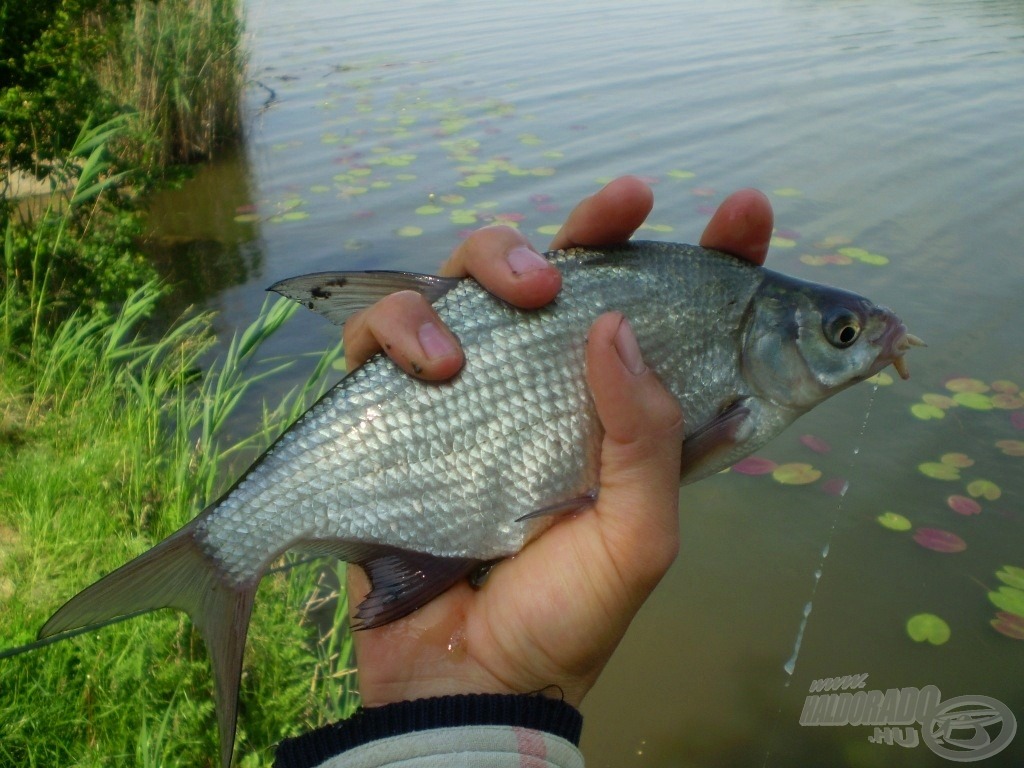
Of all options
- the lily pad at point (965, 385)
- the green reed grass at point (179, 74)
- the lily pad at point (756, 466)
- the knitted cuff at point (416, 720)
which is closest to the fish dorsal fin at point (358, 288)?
the knitted cuff at point (416, 720)

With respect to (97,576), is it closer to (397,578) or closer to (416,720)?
(397,578)

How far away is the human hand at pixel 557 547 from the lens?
1825mm

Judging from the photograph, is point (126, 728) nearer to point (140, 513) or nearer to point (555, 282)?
point (140, 513)

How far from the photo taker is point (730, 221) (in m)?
2.14

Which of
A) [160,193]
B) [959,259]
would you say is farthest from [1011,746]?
[160,193]

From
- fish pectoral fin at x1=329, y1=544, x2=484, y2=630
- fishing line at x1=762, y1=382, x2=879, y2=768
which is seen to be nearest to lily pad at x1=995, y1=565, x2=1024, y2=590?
fishing line at x1=762, y1=382, x2=879, y2=768

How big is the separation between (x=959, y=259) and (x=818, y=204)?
1.48 m

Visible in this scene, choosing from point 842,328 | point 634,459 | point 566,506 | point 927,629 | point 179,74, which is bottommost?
point 927,629

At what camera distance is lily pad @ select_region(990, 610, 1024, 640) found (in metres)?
3.59

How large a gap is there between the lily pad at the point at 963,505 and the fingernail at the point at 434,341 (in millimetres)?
3438

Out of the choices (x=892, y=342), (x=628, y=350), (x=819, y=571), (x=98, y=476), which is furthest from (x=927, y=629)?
(x=98, y=476)

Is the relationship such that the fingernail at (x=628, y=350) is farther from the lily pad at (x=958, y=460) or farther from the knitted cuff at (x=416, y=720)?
the lily pad at (x=958, y=460)

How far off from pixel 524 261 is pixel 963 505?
3373mm

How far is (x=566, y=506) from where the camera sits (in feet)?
6.24
